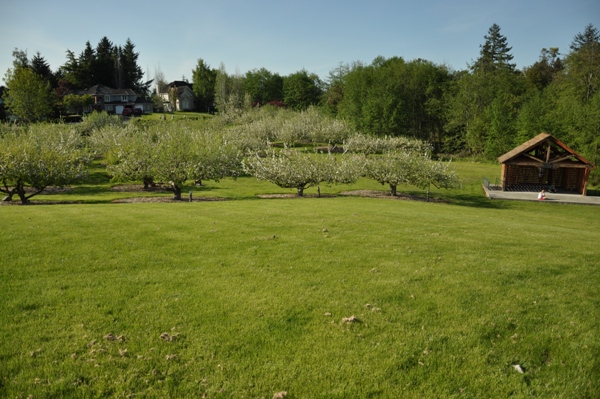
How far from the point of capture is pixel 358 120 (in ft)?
298

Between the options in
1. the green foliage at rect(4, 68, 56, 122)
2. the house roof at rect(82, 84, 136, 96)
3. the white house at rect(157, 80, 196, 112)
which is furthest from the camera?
the white house at rect(157, 80, 196, 112)

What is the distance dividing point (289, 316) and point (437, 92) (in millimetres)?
97774

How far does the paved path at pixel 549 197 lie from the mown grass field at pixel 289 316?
28.3 metres

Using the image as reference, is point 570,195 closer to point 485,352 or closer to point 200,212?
point 200,212

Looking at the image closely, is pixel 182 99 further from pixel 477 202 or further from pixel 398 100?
pixel 477 202

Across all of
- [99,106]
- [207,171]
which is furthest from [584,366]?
[99,106]

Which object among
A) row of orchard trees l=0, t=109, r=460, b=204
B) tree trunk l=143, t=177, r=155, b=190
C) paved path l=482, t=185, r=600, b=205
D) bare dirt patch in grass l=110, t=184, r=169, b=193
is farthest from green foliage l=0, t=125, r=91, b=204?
paved path l=482, t=185, r=600, b=205

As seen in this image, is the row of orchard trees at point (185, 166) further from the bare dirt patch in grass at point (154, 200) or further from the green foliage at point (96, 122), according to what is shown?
the green foliage at point (96, 122)

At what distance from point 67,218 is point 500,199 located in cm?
3905

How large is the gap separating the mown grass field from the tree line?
5212 cm

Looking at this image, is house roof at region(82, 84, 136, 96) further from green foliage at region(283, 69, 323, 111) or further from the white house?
green foliage at region(283, 69, 323, 111)

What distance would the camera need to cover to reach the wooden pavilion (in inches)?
1732

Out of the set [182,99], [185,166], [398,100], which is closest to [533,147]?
[185,166]

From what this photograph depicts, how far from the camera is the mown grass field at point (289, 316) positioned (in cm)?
643
